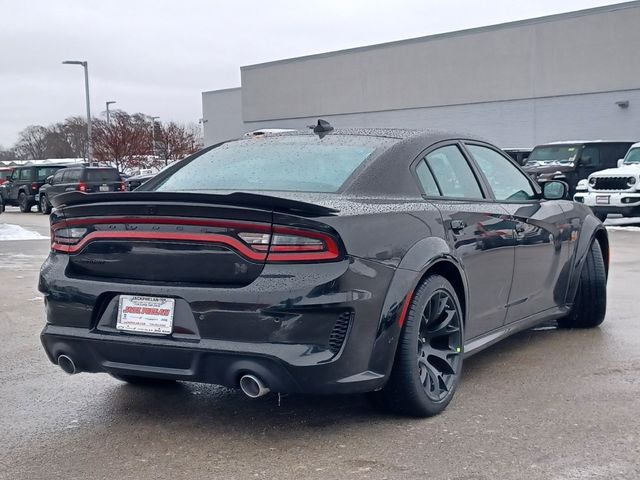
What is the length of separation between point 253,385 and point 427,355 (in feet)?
3.34

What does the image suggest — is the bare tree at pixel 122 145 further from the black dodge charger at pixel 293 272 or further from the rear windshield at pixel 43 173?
the black dodge charger at pixel 293 272

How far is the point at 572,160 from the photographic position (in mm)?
21969

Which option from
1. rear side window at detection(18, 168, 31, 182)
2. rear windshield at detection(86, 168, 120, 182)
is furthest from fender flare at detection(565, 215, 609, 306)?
rear side window at detection(18, 168, 31, 182)

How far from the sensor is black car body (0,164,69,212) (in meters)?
31.5

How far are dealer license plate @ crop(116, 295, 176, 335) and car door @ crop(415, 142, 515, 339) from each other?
5.08 ft

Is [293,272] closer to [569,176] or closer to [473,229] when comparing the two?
[473,229]

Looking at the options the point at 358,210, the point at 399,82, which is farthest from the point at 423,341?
the point at 399,82

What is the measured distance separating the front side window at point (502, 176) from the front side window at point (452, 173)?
0.62 feet

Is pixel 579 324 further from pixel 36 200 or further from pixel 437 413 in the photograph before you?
pixel 36 200

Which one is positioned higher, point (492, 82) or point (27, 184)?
point (492, 82)

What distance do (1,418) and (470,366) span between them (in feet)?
9.22

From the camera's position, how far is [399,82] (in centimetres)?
4438

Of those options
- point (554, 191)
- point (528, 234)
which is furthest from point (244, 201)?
point (554, 191)

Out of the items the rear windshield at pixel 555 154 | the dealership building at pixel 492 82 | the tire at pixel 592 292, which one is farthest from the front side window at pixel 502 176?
the dealership building at pixel 492 82
